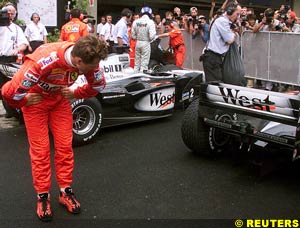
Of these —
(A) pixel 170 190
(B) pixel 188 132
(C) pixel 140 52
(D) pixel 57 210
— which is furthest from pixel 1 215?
(C) pixel 140 52

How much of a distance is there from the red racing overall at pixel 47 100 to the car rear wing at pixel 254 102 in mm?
1278

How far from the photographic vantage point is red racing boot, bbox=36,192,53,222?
10.4 ft

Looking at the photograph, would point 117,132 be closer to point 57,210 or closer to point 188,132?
point 188,132

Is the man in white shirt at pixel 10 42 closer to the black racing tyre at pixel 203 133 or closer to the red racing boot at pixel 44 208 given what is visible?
the black racing tyre at pixel 203 133

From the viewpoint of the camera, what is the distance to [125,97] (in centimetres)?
555

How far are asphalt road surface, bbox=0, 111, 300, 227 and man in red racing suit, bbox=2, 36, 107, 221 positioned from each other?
0.92 ft

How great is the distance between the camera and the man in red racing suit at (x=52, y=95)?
284 centimetres

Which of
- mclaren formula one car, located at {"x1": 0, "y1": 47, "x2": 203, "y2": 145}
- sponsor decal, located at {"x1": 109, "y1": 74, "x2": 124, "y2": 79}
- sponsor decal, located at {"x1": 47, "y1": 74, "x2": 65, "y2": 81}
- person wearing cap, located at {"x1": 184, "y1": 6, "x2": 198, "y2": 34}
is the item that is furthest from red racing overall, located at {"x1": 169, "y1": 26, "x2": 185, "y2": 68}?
sponsor decal, located at {"x1": 47, "y1": 74, "x2": 65, "y2": 81}

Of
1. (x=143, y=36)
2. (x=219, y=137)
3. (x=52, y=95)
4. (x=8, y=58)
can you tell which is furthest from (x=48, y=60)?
(x=143, y=36)

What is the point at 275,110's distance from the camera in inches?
139

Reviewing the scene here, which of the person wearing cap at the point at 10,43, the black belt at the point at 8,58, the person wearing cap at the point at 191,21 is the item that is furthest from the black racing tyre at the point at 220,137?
the person wearing cap at the point at 191,21

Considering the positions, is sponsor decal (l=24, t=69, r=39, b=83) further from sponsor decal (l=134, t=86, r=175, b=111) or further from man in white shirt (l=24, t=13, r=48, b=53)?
man in white shirt (l=24, t=13, r=48, b=53)

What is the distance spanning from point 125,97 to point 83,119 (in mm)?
705

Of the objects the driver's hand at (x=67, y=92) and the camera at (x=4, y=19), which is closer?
the driver's hand at (x=67, y=92)
